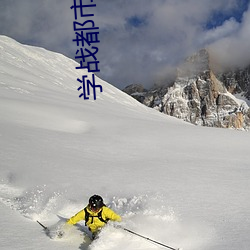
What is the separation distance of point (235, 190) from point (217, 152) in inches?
190

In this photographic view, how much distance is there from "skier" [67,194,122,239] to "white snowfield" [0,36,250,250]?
20 cm

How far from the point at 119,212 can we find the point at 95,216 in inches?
39.1

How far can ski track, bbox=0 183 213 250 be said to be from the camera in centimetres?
Result: 550

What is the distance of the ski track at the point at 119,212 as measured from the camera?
216 inches

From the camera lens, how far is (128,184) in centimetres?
833

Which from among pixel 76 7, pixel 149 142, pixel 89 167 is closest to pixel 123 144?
pixel 149 142

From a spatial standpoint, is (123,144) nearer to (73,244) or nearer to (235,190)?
(235,190)

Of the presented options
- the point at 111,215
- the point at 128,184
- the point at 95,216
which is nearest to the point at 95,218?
the point at 95,216

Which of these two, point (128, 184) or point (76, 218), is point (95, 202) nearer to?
point (76, 218)

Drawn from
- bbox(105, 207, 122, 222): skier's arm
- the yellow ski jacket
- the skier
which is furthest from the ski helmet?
bbox(105, 207, 122, 222): skier's arm

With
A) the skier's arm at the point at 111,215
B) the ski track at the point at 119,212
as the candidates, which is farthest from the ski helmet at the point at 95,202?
the ski track at the point at 119,212

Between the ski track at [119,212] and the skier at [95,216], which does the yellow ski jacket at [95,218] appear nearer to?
the skier at [95,216]

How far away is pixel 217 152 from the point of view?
1248 cm

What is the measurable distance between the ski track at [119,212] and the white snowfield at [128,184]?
0.8 inches
